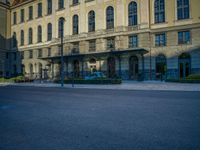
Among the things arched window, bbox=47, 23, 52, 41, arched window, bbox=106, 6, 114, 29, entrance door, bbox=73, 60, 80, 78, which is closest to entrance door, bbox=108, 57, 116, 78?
arched window, bbox=106, 6, 114, 29

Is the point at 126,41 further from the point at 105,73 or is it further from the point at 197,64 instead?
the point at 197,64

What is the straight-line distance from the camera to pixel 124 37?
99.1 ft

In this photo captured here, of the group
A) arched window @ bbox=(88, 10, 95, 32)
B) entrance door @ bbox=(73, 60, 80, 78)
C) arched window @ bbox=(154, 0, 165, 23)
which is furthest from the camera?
entrance door @ bbox=(73, 60, 80, 78)

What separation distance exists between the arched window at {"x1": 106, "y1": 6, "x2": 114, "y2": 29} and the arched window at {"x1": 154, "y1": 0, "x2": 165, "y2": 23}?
761 cm

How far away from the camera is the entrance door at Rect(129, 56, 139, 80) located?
29484 mm

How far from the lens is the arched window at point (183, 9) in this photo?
87.8 feet

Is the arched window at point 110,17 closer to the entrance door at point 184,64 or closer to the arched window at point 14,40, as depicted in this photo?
the entrance door at point 184,64

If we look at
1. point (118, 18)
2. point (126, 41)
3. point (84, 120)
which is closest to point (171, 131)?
point (84, 120)

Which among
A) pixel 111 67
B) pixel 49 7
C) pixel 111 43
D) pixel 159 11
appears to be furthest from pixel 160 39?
pixel 49 7

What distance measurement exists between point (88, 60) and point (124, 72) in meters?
7.55

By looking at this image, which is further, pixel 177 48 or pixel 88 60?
pixel 88 60

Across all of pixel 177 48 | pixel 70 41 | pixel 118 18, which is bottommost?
pixel 177 48

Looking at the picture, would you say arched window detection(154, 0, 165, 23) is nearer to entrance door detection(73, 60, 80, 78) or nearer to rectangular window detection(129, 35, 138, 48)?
rectangular window detection(129, 35, 138, 48)

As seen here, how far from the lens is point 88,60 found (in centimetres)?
3312
